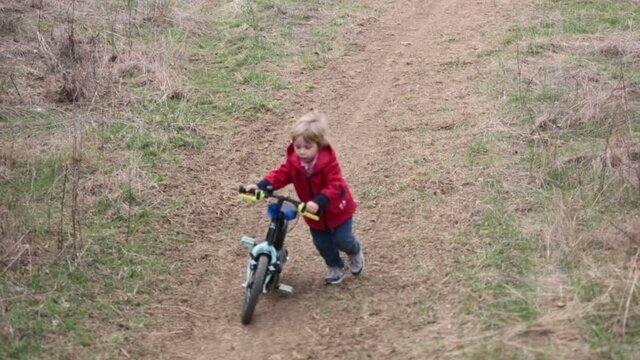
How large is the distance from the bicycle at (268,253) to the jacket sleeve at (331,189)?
114mm

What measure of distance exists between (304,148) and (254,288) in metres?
1.00

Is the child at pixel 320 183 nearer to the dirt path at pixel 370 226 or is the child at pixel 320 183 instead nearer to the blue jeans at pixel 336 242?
the blue jeans at pixel 336 242

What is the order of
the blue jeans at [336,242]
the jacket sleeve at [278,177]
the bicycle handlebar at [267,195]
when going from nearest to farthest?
the bicycle handlebar at [267,195] → the jacket sleeve at [278,177] → the blue jeans at [336,242]

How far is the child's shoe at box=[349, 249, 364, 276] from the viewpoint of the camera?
19.2 ft

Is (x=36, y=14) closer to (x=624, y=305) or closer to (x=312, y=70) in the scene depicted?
(x=312, y=70)

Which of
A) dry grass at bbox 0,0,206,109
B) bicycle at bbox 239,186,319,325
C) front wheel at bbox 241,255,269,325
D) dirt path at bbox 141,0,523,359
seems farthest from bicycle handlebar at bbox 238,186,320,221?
dry grass at bbox 0,0,206,109

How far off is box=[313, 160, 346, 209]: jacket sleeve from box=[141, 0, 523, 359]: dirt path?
822mm

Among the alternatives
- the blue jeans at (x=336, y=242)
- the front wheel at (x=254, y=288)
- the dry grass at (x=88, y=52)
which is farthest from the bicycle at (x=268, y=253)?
the dry grass at (x=88, y=52)

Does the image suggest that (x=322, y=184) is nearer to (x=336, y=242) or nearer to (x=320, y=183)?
(x=320, y=183)

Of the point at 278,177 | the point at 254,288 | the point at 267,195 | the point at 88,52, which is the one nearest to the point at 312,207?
the point at 267,195

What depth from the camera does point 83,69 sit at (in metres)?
9.52

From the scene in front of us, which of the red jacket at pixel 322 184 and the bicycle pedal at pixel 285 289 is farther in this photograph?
the bicycle pedal at pixel 285 289

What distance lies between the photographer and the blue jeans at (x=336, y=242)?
5562 millimetres

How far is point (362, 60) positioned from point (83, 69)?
383cm
